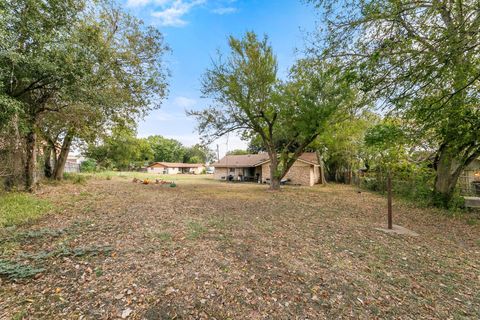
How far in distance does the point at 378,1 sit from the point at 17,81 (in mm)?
9861

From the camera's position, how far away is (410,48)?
451 cm

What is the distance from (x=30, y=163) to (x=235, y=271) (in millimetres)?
11318

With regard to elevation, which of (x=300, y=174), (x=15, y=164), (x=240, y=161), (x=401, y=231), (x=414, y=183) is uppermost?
(x=240, y=161)

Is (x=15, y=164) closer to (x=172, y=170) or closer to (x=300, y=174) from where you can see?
(x=300, y=174)

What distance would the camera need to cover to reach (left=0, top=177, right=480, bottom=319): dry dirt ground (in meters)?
2.60

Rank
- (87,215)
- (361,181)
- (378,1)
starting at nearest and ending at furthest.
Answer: (378,1) → (87,215) → (361,181)

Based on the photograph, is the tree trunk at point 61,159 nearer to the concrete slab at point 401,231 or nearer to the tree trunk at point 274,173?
the tree trunk at point 274,173

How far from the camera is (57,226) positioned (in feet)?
17.5

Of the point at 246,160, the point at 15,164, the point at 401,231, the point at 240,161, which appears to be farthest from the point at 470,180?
the point at 15,164

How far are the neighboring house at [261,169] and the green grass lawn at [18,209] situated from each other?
60.9 ft

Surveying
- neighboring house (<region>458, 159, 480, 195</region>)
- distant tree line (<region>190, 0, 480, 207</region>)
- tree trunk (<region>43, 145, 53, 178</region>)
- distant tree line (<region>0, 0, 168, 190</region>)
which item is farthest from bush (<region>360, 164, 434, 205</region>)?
tree trunk (<region>43, 145, 53, 178</region>)

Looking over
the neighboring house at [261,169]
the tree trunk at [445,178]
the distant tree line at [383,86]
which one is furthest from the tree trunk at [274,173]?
the tree trunk at [445,178]

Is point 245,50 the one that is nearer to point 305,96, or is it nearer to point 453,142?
point 305,96

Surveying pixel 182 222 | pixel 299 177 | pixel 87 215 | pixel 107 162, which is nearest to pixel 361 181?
pixel 299 177
